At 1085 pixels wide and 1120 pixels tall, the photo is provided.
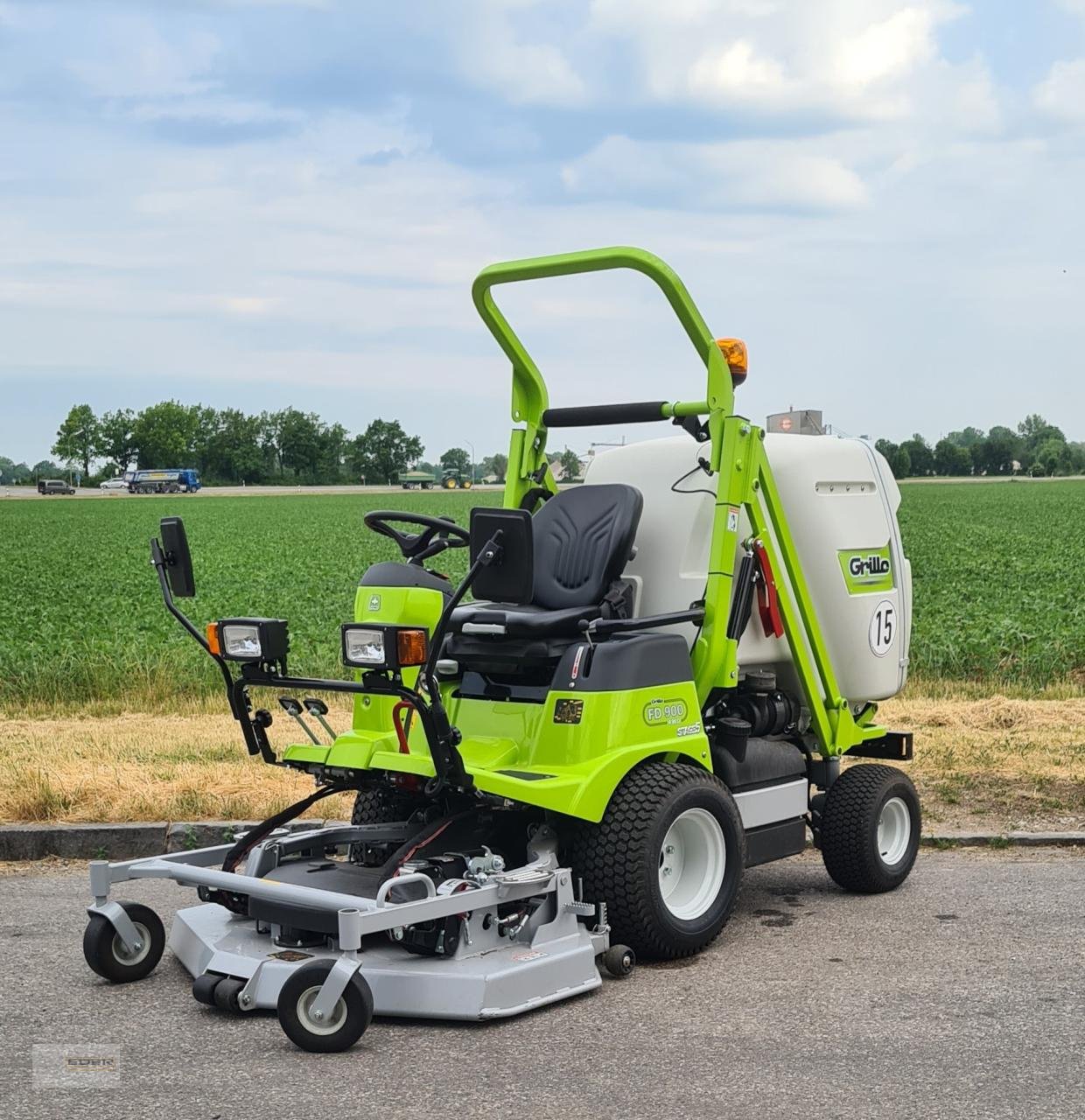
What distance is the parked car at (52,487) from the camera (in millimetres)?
88125

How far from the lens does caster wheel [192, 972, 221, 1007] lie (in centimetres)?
467

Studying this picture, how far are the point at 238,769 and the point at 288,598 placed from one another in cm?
1082

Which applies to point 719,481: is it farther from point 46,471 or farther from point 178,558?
point 46,471

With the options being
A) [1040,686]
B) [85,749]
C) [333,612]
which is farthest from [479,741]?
[333,612]

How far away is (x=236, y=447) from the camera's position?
89.9m

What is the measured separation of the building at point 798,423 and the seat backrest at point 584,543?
1.01m

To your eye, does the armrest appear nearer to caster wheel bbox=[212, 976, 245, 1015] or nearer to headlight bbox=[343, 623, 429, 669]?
headlight bbox=[343, 623, 429, 669]

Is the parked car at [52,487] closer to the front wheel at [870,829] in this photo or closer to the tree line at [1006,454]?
the tree line at [1006,454]

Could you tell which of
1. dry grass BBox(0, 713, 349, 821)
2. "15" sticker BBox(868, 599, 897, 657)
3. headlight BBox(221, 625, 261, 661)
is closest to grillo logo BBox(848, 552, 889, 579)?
"15" sticker BBox(868, 599, 897, 657)

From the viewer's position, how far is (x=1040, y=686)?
39.7 feet

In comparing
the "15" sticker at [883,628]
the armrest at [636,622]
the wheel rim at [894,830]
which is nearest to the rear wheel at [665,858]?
the armrest at [636,622]

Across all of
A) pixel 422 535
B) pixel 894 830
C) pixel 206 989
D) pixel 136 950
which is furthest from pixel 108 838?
pixel 894 830

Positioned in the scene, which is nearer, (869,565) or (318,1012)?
(318,1012)

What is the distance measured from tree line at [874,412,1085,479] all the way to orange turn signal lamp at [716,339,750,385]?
74.6 m
